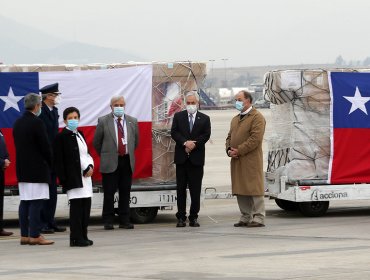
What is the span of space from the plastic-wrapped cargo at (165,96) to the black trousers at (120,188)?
0.78m

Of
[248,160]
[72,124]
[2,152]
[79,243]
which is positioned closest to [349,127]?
[248,160]

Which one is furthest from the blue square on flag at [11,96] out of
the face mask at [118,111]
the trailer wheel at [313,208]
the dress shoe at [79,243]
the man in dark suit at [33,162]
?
the trailer wheel at [313,208]

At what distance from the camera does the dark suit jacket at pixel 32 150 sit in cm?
1304

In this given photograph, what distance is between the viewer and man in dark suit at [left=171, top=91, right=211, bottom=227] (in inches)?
596

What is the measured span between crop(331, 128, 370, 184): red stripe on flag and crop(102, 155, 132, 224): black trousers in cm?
320

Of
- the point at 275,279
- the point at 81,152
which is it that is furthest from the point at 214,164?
the point at 275,279

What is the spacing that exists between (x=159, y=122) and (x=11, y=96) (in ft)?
7.20

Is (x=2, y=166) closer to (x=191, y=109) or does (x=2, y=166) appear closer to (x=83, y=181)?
(x=83, y=181)

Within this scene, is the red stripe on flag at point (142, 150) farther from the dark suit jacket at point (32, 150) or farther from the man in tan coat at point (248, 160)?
the dark suit jacket at point (32, 150)

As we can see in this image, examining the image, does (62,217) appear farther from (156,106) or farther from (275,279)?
(275,279)

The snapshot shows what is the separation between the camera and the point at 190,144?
1511cm

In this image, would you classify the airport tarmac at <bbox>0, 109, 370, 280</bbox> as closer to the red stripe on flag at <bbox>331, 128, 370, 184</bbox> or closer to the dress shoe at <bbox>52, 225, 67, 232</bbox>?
the dress shoe at <bbox>52, 225, 67, 232</bbox>

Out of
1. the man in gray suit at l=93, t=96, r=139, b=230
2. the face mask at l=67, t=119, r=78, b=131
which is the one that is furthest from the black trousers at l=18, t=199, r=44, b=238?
the man in gray suit at l=93, t=96, r=139, b=230

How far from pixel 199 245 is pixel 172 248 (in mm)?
412
